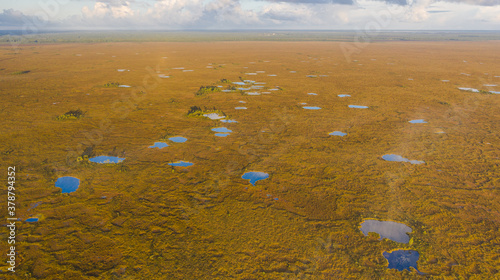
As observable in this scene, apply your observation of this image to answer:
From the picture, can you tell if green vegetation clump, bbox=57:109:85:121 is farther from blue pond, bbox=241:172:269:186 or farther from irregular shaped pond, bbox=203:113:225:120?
blue pond, bbox=241:172:269:186

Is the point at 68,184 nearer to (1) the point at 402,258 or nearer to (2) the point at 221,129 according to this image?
(2) the point at 221,129

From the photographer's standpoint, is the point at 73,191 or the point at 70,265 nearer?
the point at 70,265

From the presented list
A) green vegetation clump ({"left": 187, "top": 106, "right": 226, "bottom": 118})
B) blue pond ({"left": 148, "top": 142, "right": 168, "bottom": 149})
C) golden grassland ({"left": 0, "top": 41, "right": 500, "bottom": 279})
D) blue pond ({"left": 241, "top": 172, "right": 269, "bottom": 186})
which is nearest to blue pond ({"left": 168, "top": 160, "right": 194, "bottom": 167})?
golden grassland ({"left": 0, "top": 41, "right": 500, "bottom": 279})

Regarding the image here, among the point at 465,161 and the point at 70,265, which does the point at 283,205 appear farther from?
the point at 465,161

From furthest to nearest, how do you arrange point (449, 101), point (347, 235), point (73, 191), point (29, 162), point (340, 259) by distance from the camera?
point (449, 101)
point (29, 162)
point (73, 191)
point (347, 235)
point (340, 259)

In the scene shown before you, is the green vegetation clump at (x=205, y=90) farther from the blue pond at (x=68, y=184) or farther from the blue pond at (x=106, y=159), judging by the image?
the blue pond at (x=68, y=184)

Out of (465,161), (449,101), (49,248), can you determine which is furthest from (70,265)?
(449,101)
